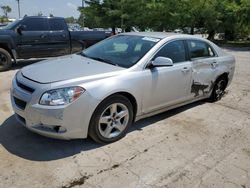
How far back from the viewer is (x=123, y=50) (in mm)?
4586

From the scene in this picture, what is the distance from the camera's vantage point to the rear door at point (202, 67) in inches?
197

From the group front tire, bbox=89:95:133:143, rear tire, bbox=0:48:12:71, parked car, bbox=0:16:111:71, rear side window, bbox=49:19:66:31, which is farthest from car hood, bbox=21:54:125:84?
rear side window, bbox=49:19:66:31

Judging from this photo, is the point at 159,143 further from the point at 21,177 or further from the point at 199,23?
the point at 199,23

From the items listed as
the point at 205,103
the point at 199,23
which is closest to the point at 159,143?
the point at 205,103

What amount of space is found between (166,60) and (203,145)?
1.35 m

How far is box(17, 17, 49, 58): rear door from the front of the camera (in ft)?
29.6

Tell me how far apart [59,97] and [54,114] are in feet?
0.69

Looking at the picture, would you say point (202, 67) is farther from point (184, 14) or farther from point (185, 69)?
point (184, 14)

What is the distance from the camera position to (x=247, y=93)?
22.4ft

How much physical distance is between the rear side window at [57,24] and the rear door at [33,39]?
0.18 m

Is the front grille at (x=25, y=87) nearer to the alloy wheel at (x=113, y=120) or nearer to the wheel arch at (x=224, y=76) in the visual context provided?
the alloy wheel at (x=113, y=120)

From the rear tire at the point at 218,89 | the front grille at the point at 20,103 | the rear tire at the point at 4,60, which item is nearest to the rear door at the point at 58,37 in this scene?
the rear tire at the point at 4,60

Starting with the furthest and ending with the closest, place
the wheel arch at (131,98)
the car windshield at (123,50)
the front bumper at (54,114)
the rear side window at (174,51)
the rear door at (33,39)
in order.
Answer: the rear door at (33,39) < the rear side window at (174,51) < the car windshield at (123,50) < the wheel arch at (131,98) < the front bumper at (54,114)

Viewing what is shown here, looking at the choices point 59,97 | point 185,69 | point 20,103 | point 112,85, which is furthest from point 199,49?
point 20,103
